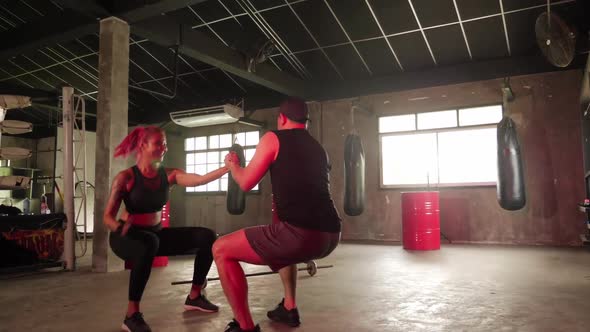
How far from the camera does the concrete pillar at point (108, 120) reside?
16.2 ft

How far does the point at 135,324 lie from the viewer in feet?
8.00

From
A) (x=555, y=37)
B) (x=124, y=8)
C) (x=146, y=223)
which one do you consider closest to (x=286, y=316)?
(x=146, y=223)

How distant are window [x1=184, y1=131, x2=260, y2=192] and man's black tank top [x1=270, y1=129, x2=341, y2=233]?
830 cm

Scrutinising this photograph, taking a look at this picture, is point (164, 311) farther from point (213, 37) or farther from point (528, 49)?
point (528, 49)

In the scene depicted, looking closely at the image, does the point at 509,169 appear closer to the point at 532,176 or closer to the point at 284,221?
the point at 532,176

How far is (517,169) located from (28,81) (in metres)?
9.73

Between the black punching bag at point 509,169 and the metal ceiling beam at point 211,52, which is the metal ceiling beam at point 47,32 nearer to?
the metal ceiling beam at point 211,52

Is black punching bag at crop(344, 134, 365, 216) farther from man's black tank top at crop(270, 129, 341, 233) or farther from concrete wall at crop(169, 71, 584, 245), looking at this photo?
man's black tank top at crop(270, 129, 341, 233)

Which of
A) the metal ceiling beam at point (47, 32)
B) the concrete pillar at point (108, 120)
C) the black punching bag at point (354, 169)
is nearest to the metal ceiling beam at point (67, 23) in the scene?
the metal ceiling beam at point (47, 32)

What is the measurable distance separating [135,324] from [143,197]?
750mm

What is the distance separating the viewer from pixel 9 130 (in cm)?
516

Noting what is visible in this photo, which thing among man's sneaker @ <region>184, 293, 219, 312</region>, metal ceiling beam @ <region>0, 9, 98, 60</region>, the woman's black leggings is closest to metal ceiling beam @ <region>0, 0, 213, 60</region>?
metal ceiling beam @ <region>0, 9, 98, 60</region>

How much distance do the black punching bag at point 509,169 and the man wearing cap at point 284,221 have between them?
200 inches

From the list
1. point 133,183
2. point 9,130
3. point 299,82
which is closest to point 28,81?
point 9,130
